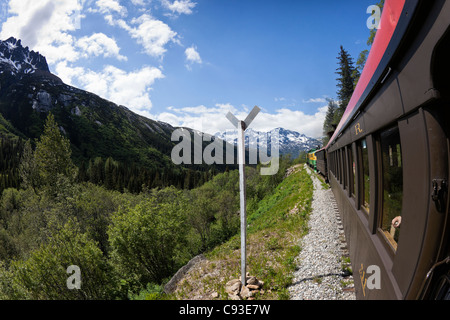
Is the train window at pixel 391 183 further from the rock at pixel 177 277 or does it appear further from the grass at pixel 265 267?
the rock at pixel 177 277

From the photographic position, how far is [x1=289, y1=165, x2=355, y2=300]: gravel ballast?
5.58 metres

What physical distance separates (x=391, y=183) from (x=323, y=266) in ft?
16.7

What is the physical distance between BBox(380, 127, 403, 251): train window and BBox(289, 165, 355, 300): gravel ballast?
135 inches

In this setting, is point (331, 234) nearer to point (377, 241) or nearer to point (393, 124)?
point (377, 241)

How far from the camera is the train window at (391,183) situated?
2.38 metres

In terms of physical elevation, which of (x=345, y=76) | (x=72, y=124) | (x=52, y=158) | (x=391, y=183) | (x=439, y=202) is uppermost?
(x=72, y=124)

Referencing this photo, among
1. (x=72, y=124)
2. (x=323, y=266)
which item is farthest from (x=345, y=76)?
(x=72, y=124)

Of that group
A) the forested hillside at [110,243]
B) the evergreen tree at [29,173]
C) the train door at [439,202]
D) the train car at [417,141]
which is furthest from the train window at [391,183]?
the evergreen tree at [29,173]

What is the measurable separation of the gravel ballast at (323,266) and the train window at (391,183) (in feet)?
11.2

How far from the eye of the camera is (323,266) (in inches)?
267

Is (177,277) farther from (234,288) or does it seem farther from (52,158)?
(52,158)

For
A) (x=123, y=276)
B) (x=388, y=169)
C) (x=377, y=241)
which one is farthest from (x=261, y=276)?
(x=123, y=276)
